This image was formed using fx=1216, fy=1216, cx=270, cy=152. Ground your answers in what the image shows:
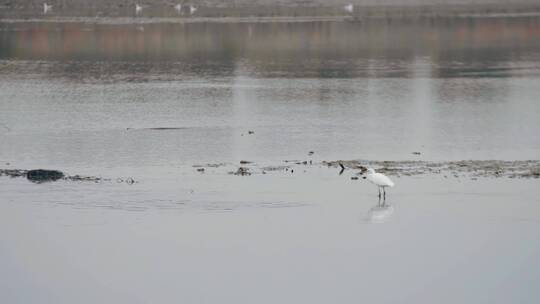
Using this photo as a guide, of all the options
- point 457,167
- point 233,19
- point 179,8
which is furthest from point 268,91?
point 179,8

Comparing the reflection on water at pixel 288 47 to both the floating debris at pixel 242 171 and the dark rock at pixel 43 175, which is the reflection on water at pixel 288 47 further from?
the dark rock at pixel 43 175

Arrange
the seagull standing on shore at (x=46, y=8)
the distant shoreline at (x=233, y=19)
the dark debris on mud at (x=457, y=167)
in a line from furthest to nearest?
the seagull standing on shore at (x=46, y=8) → the distant shoreline at (x=233, y=19) → the dark debris on mud at (x=457, y=167)

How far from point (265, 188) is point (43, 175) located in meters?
5.05

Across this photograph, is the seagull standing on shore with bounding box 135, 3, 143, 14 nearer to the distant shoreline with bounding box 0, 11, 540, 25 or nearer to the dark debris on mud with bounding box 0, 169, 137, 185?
the distant shoreline with bounding box 0, 11, 540, 25

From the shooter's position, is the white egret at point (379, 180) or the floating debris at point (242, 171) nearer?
the white egret at point (379, 180)

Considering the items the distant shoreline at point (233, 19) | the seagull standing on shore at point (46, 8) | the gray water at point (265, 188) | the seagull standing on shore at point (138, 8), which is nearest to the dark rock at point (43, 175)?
the gray water at point (265, 188)

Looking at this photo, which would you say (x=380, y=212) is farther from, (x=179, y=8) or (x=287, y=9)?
(x=179, y=8)

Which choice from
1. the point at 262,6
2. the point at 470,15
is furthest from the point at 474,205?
the point at 262,6

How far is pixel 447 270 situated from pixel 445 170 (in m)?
7.05

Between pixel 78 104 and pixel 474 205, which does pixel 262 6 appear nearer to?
pixel 78 104

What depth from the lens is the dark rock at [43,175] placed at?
86.9ft

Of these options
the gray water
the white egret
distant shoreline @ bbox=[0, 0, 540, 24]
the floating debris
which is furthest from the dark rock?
distant shoreline @ bbox=[0, 0, 540, 24]

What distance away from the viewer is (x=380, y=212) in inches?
915

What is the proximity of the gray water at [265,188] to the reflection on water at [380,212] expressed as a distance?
65 mm
